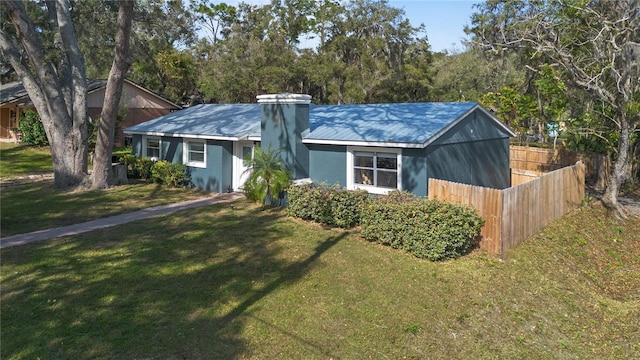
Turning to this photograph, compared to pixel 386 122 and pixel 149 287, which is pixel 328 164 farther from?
pixel 149 287

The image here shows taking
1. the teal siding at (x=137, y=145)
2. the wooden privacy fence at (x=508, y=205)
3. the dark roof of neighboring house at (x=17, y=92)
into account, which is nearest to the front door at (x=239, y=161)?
the teal siding at (x=137, y=145)

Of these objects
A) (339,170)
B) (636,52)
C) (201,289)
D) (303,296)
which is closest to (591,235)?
(636,52)

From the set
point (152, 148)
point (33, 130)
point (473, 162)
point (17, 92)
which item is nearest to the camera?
point (473, 162)

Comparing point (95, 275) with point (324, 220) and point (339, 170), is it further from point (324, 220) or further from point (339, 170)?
point (339, 170)

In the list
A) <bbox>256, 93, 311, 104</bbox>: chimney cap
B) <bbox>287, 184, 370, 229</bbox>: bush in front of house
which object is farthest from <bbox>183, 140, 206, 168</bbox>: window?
<bbox>287, 184, 370, 229</bbox>: bush in front of house

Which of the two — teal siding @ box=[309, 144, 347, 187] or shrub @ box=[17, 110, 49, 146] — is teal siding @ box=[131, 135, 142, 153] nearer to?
teal siding @ box=[309, 144, 347, 187]

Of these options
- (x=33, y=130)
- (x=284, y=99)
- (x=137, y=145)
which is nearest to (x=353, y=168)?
(x=284, y=99)
